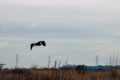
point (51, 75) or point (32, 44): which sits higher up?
point (32, 44)

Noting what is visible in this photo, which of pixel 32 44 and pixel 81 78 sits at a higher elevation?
pixel 32 44

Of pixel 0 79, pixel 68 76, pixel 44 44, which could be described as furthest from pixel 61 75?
pixel 0 79

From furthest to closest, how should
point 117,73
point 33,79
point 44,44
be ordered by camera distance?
point 117,73 < point 33,79 < point 44,44

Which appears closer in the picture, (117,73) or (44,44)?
(44,44)

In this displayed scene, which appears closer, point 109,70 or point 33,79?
point 33,79

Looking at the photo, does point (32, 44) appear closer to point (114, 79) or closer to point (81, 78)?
point (81, 78)

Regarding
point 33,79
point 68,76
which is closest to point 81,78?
point 68,76

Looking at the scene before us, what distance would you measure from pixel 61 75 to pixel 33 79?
1.35 m

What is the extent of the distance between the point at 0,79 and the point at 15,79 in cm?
65

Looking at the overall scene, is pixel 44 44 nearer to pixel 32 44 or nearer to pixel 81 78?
pixel 32 44

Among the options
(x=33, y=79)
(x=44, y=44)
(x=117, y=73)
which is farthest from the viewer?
(x=117, y=73)

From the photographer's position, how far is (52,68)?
15.2m

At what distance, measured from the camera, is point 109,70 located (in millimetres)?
18078

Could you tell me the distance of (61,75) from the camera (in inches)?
595
